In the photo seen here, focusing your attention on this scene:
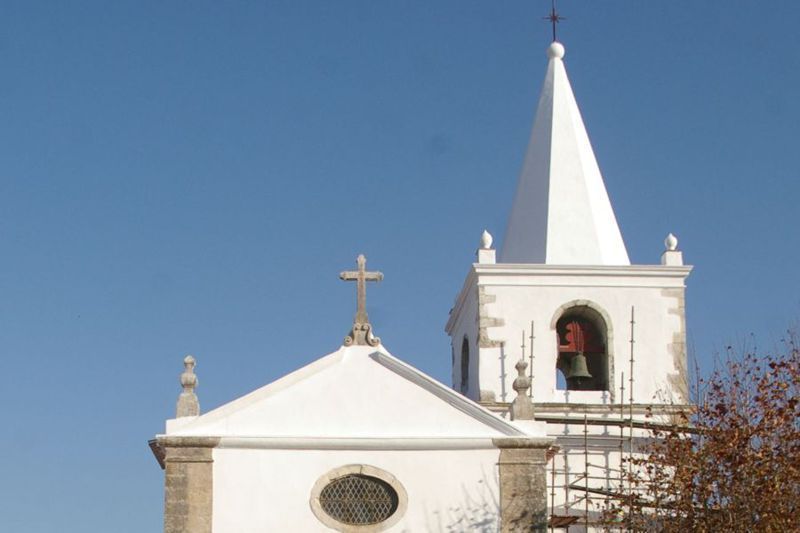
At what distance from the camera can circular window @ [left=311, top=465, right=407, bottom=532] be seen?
69.8 ft

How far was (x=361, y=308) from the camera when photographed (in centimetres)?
2280

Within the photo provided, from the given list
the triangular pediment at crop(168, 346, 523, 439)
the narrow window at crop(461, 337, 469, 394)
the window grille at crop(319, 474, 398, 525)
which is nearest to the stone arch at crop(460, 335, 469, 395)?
the narrow window at crop(461, 337, 469, 394)

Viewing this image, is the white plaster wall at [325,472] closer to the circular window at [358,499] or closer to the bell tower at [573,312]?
the circular window at [358,499]

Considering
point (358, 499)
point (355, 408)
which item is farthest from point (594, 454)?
point (358, 499)

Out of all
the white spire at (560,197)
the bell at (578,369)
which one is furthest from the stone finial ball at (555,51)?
the bell at (578,369)

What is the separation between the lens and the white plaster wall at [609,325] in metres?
25.8

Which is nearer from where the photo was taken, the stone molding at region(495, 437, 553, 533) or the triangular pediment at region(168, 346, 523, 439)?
the stone molding at region(495, 437, 553, 533)

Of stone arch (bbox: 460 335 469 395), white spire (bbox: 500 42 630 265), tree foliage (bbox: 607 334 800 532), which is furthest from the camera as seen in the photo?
stone arch (bbox: 460 335 469 395)

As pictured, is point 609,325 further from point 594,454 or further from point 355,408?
point 355,408

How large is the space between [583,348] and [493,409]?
2.22m

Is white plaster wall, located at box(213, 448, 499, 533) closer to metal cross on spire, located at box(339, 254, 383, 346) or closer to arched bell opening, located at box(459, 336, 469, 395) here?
metal cross on spire, located at box(339, 254, 383, 346)

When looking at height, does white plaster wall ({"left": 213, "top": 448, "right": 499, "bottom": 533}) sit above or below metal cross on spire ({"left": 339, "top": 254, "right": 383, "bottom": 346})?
below

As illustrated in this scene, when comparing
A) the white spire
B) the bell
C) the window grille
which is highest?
the white spire

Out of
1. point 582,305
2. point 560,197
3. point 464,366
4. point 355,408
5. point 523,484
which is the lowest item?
point 523,484
